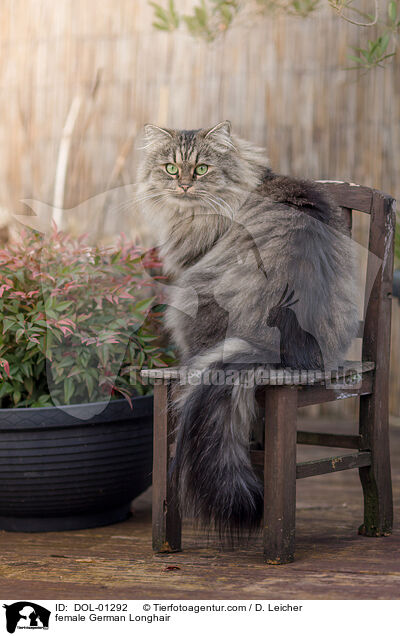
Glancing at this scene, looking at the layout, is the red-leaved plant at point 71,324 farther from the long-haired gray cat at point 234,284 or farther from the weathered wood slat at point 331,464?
the weathered wood slat at point 331,464

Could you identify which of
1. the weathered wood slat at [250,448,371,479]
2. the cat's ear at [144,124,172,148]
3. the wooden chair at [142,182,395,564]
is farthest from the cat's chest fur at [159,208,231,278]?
the weathered wood slat at [250,448,371,479]

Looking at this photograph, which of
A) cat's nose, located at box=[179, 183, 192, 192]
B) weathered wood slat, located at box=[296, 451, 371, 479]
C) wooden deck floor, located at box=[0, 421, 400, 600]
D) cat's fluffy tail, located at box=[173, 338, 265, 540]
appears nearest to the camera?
wooden deck floor, located at box=[0, 421, 400, 600]

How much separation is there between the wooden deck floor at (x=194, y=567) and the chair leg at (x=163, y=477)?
0.21ft

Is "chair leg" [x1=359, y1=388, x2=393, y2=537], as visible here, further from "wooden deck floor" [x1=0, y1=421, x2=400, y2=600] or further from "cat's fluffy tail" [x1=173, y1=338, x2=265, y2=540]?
"cat's fluffy tail" [x1=173, y1=338, x2=265, y2=540]

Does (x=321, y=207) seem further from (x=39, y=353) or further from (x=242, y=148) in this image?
(x=39, y=353)

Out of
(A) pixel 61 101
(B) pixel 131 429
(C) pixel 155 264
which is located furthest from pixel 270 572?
(A) pixel 61 101

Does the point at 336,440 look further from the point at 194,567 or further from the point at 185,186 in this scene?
the point at 185,186

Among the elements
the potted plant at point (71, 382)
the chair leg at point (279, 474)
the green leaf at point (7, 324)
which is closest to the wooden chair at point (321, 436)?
the chair leg at point (279, 474)

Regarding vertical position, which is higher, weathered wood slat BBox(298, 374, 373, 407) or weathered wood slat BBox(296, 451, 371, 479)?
weathered wood slat BBox(298, 374, 373, 407)

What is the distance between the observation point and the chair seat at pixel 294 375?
186 cm

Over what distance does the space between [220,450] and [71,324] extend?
A: 1.97ft

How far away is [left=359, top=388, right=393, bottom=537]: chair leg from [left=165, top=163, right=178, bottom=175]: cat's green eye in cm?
85

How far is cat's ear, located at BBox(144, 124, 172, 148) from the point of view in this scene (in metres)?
2.22

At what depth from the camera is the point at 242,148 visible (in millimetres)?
2248
